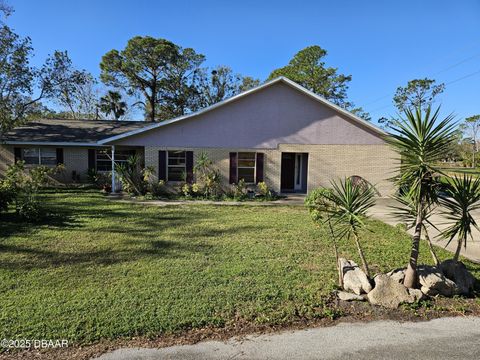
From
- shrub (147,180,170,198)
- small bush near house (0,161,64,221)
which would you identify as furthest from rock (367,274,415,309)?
shrub (147,180,170,198)

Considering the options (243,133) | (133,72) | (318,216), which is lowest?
(318,216)

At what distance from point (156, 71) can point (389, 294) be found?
1266 inches

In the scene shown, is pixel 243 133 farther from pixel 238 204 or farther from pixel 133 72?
pixel 133 72

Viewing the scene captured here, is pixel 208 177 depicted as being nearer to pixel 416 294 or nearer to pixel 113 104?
pixel 416 294

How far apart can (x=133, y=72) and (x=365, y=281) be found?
3159 cm

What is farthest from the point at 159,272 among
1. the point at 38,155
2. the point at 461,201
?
the point at 38,155

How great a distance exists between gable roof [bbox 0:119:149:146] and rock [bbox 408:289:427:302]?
1531 cm

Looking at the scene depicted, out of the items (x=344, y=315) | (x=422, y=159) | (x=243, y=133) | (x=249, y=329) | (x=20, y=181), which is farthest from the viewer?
(x=243, y=133)

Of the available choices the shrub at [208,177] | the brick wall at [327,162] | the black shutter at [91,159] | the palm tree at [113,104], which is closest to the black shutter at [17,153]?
the black shutter at [91,159]

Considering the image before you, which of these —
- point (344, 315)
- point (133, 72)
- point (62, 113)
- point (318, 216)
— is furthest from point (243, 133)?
point (62, 113)

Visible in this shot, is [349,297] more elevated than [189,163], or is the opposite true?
[189,163]

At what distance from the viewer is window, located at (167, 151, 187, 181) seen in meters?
15.7

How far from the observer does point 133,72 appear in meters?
31.1

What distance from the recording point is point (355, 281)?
481 centimetres
